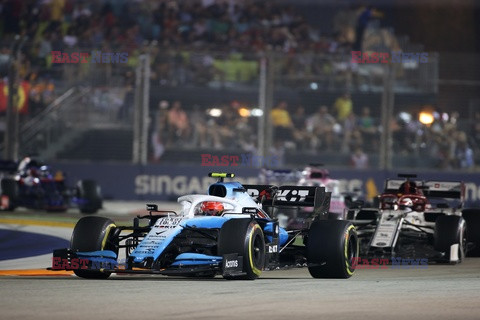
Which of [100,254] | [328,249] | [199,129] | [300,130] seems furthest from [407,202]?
[199,129]

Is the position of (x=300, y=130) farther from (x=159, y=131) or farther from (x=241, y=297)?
(x=241, y=297)

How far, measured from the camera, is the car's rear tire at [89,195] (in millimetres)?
25438

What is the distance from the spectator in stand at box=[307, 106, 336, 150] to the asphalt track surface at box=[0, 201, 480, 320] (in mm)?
13663

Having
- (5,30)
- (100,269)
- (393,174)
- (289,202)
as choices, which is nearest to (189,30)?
(5,30)

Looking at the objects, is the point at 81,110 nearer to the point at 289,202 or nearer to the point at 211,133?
the point at 211,133

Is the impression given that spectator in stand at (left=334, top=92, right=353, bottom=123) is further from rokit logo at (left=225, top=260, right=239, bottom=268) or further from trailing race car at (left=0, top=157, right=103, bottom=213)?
rokit logo at (left=225, top=260, right=239, bottom=268)

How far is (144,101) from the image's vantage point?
27.3 m

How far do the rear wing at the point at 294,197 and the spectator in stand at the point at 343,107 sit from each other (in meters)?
13.0

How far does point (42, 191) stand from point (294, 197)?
12.8 metres

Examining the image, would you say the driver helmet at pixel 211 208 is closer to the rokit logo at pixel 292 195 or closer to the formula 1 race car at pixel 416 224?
the rokit logo at pixel 292 195

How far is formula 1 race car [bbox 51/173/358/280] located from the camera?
11.8 metres

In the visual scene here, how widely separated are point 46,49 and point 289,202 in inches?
590

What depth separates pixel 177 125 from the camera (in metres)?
27.2

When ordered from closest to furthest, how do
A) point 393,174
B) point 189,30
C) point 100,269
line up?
point 100,269, point 393,174, point 189,30
